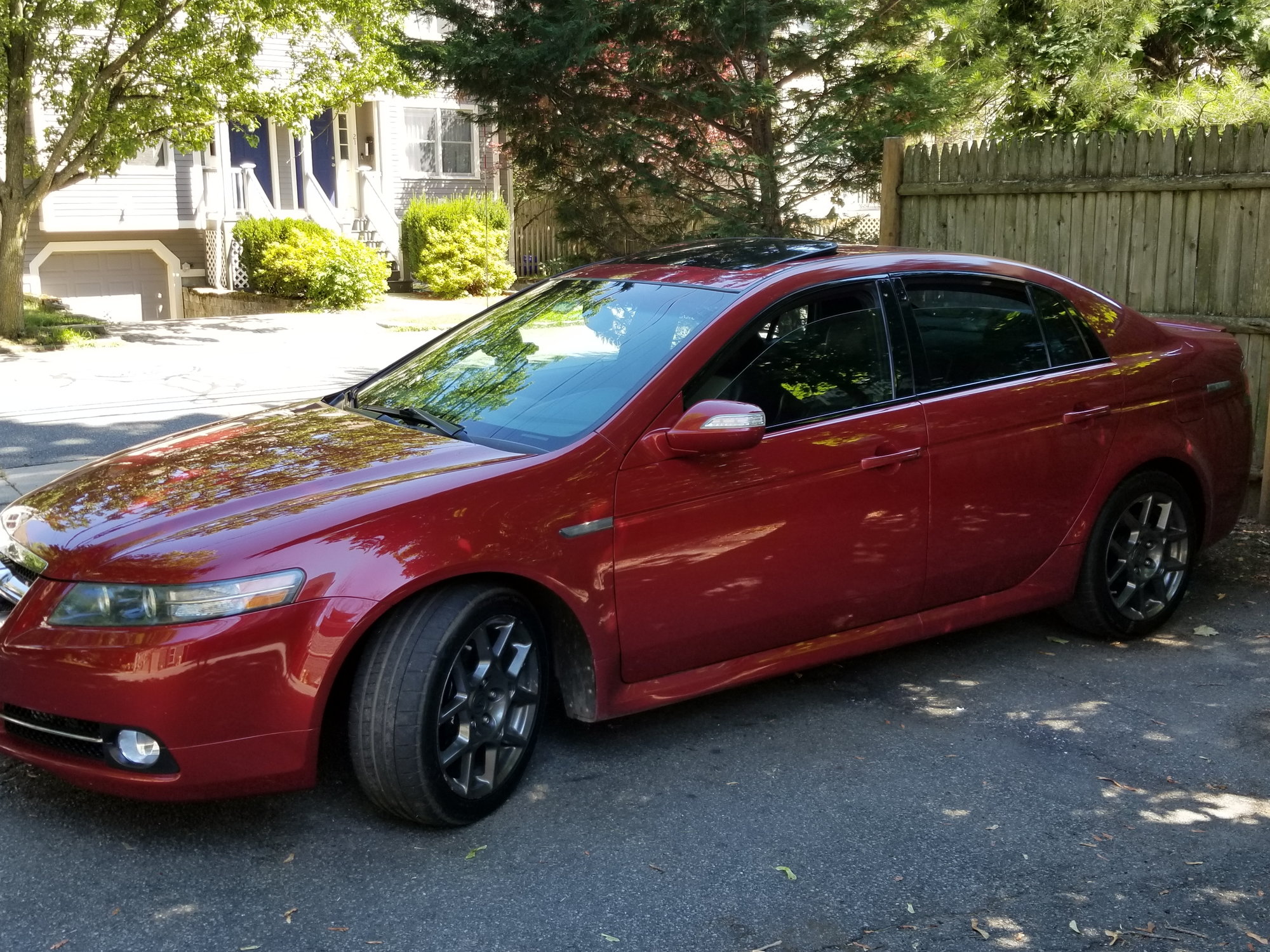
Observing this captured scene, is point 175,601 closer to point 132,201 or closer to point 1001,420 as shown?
point 1001,420

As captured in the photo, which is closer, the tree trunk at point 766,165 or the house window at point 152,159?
the tree trunk at point 766,165

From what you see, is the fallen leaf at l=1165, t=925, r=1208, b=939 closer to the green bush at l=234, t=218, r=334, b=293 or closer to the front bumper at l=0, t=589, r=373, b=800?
the front bumper at l=0, t=589, r=373, b=800

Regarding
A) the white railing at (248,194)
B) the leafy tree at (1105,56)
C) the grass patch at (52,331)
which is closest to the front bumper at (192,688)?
the leafy tree at (1105,56)

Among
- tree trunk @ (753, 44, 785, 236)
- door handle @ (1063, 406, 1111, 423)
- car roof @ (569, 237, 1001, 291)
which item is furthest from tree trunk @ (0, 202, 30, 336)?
door handle @ (1063, 406, 1111, 423)

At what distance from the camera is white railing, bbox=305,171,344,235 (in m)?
26.1

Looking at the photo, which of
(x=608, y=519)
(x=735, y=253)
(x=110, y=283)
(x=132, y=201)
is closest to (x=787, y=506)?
(x=608, y=519)

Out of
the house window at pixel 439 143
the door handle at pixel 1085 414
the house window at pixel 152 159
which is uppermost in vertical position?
the house window at pixel 439 143

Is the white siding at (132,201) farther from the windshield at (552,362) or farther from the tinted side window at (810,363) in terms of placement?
the tinted side window at (810,363)

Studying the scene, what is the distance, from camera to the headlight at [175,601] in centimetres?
339

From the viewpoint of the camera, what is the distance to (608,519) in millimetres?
3980

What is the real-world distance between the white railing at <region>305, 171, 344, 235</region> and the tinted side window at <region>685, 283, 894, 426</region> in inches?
899

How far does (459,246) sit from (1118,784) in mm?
20655

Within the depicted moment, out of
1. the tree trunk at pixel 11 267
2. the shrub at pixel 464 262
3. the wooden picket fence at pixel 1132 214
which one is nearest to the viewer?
the wooden picket fence at pixel 1132 214

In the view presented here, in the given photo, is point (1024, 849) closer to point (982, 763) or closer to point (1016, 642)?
point (982, 763)
